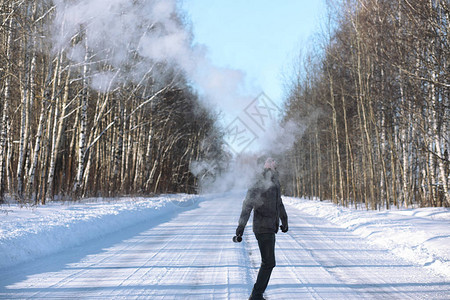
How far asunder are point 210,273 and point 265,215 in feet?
5.58

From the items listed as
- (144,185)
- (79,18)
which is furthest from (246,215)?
(144,185)

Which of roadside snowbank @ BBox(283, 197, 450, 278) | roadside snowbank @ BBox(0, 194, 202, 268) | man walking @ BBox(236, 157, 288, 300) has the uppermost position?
man walking @ BBox(236, 157, 288, 300)

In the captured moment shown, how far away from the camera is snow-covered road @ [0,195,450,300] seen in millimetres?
4680

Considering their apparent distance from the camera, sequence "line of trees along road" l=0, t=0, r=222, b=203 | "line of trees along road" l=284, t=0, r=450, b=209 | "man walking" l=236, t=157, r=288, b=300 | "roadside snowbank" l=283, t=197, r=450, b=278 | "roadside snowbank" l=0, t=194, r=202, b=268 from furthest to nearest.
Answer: "line of trees along road" l=0, t=0, r=222, b=203
"line of trees along road" l=284, t=0, r=450, b=209
"roadside snowbank" l=283, t=197, r=450, b=278
"roadside snowbank" l=0, t=194, r=202, b=268
"man walking" l=236, t=157, r=288, b=300

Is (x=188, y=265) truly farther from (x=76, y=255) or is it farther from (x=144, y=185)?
(x=144, y=185)

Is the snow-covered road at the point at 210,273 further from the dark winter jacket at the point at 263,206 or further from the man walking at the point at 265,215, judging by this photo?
the dark winter jacket at the point at 263,206

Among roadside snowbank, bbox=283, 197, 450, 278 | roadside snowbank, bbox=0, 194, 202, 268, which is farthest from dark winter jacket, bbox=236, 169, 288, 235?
roadside snowbank, bbox=0, 194, 202, 268

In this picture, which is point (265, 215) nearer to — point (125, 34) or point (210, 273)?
point (210, 273)

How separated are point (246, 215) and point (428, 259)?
422 centimetres

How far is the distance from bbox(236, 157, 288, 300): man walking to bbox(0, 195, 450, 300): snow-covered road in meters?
0.47

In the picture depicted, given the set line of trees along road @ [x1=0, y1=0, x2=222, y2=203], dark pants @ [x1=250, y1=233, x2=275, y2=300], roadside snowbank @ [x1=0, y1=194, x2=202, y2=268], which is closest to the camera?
dark pants @ [x1=250, y1=233, x2=275, y2=300]

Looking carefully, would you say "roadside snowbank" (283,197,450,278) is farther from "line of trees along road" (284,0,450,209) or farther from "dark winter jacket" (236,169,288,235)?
"dark winter jacket" (236,169,288,235)

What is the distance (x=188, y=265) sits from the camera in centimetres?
624

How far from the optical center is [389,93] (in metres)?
19.2
